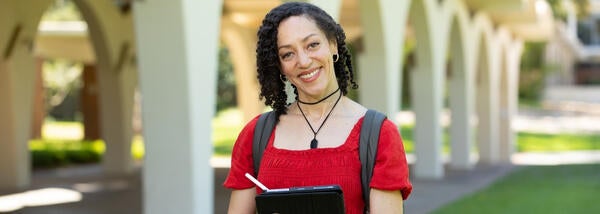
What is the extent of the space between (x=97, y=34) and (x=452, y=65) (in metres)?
7.19

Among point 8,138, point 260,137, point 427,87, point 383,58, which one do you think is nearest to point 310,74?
point 260,137

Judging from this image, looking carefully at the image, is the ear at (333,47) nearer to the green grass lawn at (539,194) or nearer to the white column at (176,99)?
the white column at (176,99)

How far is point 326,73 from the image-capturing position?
2.95 metres

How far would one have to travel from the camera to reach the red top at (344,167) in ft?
9.23

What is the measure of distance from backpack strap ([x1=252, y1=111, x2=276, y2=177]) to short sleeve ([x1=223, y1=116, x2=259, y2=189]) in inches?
→ 0.6

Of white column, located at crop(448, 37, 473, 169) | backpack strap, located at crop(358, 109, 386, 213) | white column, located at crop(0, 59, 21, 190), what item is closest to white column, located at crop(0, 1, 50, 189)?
white column, located at crop(0, 59, 21, 190)

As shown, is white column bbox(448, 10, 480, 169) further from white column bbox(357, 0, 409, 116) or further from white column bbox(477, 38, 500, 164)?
white column bbox(357, 0, 409, 116)

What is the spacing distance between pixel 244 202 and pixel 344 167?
1.01ft

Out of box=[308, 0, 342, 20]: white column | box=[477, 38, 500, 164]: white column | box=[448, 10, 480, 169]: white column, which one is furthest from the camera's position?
box=[477, 38, 500, 164]: white column

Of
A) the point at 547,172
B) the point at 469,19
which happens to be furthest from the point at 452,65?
the point at 547,172

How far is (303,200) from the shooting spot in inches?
107

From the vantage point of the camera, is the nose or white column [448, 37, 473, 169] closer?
the nose

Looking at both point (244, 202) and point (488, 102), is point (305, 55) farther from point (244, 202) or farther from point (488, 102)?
point (488, 102)

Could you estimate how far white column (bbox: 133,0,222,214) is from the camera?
901 centimetres
